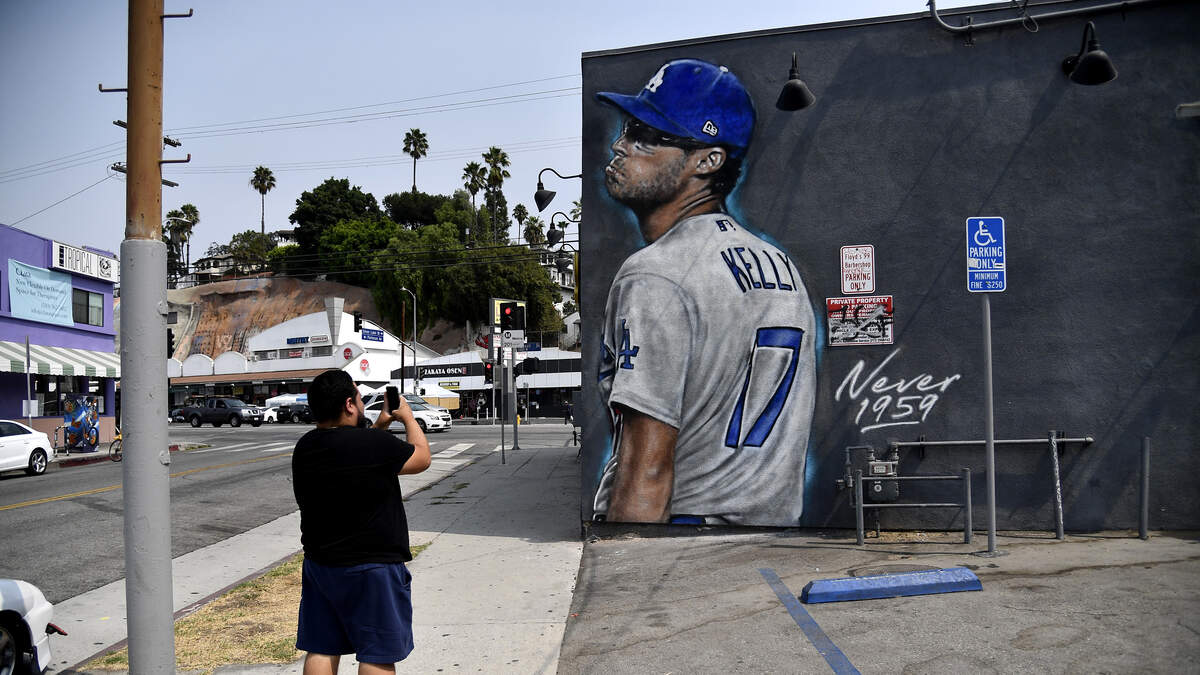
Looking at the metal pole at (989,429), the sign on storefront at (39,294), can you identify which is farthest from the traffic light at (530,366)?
the sign on storefront at (39,294)

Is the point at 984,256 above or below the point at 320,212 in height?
below

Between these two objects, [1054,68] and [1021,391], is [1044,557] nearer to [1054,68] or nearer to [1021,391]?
[1021,391]

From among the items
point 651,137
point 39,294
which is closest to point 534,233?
point 39,294

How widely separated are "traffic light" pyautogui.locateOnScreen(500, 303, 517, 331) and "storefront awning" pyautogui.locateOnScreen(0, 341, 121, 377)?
15.0m

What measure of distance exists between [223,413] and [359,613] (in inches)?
1921

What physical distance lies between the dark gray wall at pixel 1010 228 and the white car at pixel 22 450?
54.9ft

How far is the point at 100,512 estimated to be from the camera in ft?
44.1

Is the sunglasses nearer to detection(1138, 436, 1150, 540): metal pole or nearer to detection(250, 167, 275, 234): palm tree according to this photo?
detection(1138, 436, 1150, 540): metal pole

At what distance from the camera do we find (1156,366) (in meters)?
9.25

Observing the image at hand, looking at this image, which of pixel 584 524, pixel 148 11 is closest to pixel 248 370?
pixel 584 524

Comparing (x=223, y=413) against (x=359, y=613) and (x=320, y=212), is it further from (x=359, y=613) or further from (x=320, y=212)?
(x=320, y=212)

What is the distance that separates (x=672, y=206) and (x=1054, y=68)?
439 cm

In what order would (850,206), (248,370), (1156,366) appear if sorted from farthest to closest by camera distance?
(248,370) → (850,206) → (1156,366)

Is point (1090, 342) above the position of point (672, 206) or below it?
below
